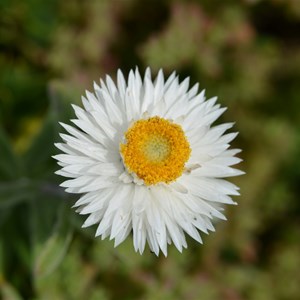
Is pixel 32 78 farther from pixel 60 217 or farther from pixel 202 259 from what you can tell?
pixel 202 259

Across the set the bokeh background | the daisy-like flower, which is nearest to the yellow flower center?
the daisy-like flower

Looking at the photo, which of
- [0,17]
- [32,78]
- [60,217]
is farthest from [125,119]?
[0,17]

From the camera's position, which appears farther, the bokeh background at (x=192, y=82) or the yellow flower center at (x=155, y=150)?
the bokeh background at (x=192, y=82)

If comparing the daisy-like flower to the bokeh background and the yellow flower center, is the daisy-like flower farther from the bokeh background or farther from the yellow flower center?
the bokeh background

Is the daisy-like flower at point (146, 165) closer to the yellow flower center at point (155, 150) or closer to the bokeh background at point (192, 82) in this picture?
the yellow flower center at point (155, 150)

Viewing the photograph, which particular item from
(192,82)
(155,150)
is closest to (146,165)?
(155,150)

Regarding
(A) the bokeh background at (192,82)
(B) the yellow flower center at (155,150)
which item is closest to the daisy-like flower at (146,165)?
(B) the yellow flower center at (155,150)

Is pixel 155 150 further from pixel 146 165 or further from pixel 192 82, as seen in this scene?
pixel 192 82
